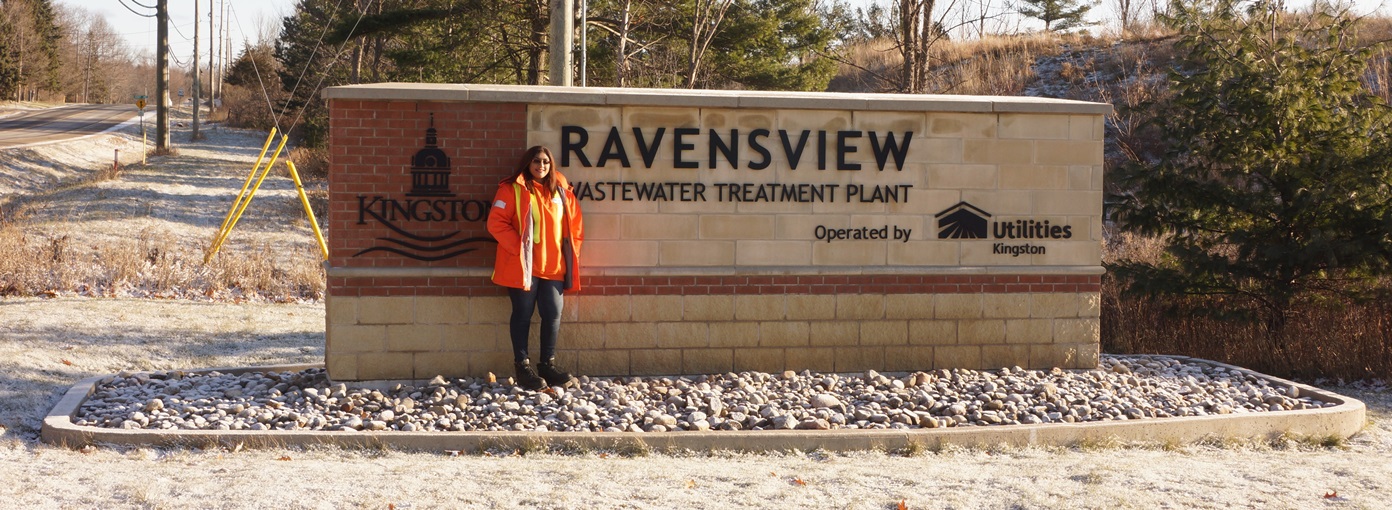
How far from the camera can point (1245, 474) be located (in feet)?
22.1

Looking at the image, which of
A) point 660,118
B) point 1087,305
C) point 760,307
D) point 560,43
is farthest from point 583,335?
point 560,43

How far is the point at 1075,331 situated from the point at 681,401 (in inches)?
131

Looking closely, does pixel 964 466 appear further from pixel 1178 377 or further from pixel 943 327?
pixel 1178 377

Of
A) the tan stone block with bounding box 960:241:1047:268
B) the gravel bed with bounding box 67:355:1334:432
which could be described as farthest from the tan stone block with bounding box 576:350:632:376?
the tan stone block with bounding box 960:241:1047:268

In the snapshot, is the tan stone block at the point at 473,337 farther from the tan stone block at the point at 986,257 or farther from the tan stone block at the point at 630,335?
the tan stone block at the point at 986,257

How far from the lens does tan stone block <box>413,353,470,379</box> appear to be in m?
8.63

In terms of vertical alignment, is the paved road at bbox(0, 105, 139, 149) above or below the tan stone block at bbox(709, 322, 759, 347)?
above

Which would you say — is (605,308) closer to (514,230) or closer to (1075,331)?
(514,230)

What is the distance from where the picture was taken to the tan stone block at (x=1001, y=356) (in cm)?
938

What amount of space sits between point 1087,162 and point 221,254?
40.8 ft

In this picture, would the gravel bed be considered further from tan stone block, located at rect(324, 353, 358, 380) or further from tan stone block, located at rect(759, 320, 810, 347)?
tan stone block, located at rect(759, 320, 810, 347)

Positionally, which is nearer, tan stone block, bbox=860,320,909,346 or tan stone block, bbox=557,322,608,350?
tan stone block, bbox=557,322,608,350

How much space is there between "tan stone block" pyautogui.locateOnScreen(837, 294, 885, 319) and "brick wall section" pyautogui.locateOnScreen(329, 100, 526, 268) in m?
2.60

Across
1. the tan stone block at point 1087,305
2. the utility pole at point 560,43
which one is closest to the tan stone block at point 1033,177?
the tan stone block at point 1087,305
